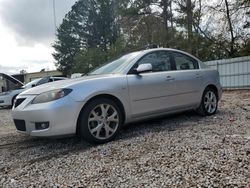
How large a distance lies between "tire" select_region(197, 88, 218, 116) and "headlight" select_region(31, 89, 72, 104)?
3.10 meters

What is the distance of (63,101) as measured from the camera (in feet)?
13.6

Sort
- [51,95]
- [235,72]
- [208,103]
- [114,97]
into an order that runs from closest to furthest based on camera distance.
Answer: [51,95] < [114,97] < [208,103] < [235,72]

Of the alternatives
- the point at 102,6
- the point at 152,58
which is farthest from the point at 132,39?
the point at 152,58

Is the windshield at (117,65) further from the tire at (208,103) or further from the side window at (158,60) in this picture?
the tire at (208,103)

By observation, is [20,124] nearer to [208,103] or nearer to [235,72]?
[208,103]

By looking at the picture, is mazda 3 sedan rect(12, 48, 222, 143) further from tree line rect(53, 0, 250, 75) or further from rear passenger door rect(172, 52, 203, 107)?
tree line rect(53, 0, 250, 75)

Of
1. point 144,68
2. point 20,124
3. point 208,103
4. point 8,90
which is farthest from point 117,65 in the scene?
point 8,90

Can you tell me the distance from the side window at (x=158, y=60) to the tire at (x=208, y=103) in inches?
45.4

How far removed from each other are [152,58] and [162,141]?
179 centimetres

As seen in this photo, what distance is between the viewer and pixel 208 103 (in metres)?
6.35

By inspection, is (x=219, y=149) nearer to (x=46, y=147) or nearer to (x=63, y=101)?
(x=63, y=101)

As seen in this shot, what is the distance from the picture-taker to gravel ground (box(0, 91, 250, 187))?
2.98 m

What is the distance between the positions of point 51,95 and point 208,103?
3.50 meters

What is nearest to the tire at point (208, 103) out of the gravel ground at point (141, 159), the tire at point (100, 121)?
the gravel ground at point (141, 159)
